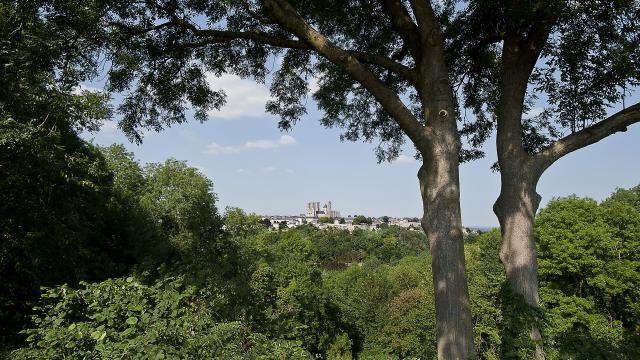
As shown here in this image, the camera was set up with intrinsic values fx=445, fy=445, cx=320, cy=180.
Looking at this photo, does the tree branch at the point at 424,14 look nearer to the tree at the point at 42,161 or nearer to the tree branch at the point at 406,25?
the tree branch at the point at 406,25

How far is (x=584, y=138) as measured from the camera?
16.4ft

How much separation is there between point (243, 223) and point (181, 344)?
24394 millimetres

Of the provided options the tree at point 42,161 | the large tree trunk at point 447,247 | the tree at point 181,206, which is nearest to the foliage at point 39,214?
the tree at point 42,161

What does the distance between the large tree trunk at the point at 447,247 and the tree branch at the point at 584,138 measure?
1.13 m

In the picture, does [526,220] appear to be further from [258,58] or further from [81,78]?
[81,78]

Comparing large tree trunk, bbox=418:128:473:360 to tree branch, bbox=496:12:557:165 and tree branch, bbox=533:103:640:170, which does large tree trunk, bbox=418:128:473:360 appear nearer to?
tree branch, bbox=496:12:557:165

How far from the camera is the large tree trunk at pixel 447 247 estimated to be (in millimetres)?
4273

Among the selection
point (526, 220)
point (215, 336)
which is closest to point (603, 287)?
point (526, 220)

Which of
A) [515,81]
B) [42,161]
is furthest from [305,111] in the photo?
[42,161]

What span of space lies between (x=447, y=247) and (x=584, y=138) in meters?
2.14

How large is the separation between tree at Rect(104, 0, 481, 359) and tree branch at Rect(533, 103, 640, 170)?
41.9 inches

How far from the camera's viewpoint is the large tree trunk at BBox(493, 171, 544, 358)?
485cm

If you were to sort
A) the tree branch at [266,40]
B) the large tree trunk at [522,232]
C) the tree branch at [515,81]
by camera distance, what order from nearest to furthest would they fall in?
the large tree trunk at [522,232] → the tree branch at [515,81] → the tree branch at [266,40]

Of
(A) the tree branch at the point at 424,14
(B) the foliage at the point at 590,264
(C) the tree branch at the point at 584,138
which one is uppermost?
(A) the tree branch at the point at 424,14
